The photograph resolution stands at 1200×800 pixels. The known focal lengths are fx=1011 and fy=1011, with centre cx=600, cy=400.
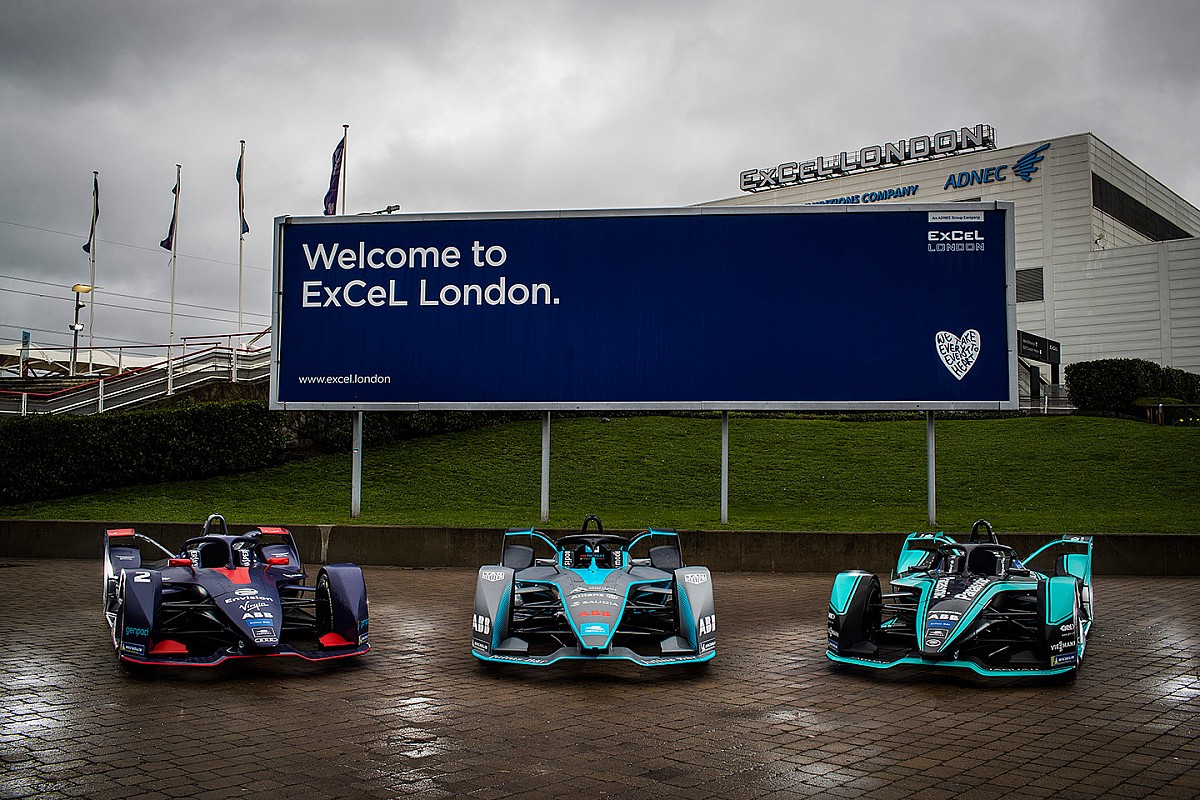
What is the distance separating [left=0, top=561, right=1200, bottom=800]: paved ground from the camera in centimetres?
537

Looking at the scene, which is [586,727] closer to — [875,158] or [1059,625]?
[1059,625]

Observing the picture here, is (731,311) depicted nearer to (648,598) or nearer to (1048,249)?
(648,598)

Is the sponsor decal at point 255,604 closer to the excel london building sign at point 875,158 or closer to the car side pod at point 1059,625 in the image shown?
the car side pod at point 1059,625

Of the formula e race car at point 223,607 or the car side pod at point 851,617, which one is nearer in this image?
the formula e race car at point 223,607

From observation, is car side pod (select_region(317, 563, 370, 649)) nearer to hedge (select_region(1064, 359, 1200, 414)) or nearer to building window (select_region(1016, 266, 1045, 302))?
hedge (select_region(1064, 359, 1200, 414))

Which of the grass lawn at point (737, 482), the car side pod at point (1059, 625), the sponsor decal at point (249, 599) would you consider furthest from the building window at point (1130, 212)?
the sponsor decal at point (249, 599)

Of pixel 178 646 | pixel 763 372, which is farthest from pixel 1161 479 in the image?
pixel 178 646

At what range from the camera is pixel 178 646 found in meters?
8.21

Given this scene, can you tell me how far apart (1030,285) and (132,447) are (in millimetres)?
57018

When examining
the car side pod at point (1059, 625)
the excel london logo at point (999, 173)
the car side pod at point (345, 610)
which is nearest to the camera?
the car side pod at point (1059, 625)

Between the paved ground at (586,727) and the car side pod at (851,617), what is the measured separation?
9.4 inches

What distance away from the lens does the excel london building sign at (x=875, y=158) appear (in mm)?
65562

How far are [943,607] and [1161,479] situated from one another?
15.7m

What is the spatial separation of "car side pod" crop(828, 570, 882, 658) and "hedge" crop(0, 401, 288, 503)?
1611 centimetres
